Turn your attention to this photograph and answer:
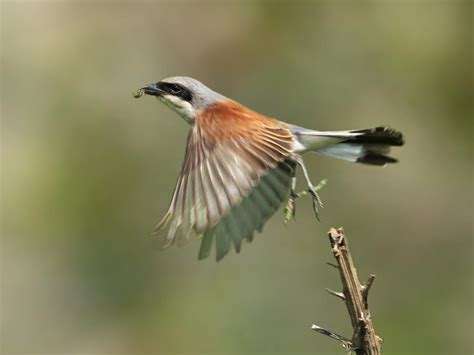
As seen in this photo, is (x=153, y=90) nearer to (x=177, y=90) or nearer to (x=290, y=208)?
(x=177, y=90)

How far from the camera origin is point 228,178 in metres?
3.57

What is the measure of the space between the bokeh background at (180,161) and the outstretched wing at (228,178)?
281 centimetres

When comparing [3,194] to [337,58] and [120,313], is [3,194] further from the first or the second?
[337,58]

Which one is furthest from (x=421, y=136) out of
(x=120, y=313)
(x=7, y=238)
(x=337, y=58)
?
(x=7, y=238)

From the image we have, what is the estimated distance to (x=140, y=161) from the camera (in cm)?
826

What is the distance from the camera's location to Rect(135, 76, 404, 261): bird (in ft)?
11.4

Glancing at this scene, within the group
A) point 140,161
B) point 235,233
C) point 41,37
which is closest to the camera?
point 235,233

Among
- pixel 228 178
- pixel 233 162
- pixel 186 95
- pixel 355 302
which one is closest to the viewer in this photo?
pixel 355 302

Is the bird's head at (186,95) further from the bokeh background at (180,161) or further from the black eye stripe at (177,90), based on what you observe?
the bokeh background at (180,161)

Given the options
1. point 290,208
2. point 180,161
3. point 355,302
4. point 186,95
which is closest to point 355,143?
point 290,208

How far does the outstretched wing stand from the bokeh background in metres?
2.81

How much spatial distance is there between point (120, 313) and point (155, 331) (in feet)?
1.44

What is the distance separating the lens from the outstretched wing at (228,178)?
3439 mm

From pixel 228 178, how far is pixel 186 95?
35.1 inches
